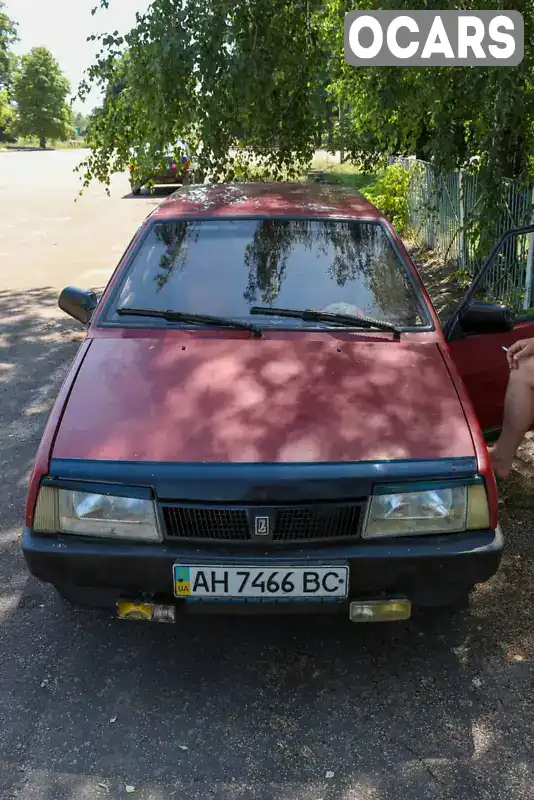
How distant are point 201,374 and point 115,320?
66 cm

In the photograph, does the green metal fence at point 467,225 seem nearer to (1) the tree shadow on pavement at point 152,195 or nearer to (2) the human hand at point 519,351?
(2) the human hand at point 519,351

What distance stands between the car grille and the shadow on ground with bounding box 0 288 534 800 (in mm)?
655

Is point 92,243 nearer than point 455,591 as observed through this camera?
No

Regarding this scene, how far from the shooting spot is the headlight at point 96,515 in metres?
2.54

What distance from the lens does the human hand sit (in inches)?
142

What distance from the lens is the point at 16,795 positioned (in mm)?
2311

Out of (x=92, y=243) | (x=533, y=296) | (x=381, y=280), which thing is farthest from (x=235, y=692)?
(x=92, y=243)

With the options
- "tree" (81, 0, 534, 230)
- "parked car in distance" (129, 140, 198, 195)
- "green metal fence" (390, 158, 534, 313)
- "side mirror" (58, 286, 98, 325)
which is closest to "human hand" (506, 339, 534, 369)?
"side mirror" (58, 286, 98, 325)

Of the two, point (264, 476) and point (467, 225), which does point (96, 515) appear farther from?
point (467, 225)

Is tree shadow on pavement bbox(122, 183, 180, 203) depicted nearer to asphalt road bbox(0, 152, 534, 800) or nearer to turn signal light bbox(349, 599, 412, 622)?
asphalt road bbox(0, 152, 534, 800)

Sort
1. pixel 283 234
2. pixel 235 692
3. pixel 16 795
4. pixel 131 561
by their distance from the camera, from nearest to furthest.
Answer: pixel 16 795 → pixel 131 561 → pixel 235 692 → pixel 283 234

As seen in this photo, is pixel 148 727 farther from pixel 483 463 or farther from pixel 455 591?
pixel 483 463

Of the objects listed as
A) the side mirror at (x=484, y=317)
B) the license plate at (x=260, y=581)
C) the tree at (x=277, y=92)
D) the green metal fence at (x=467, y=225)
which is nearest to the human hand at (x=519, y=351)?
the side mirror at (x=484, y=317)

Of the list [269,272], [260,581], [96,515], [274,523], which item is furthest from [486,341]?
[96,515]
